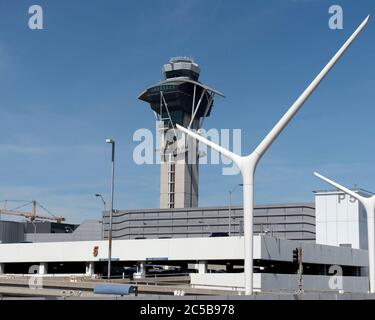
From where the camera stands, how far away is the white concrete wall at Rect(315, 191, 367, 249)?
374 ft

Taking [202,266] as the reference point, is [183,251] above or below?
above

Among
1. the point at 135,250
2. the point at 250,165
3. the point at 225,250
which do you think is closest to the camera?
the point at 250,165

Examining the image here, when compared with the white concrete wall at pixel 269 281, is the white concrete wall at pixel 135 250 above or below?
above

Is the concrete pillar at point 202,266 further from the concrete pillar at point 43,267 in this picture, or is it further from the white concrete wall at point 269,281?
the concrete pillar at point 43,267

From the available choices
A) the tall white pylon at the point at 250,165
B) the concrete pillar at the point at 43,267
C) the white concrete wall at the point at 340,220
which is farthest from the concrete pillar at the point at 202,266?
the tall white pylon at the point at 250,165

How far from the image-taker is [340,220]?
117312 millimetres

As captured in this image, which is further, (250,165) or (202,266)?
(202,266)

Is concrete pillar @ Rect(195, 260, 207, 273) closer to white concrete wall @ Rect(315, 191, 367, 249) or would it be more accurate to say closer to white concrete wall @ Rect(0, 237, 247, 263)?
white concrete wall @ Rect(0, 237, 247, 263)

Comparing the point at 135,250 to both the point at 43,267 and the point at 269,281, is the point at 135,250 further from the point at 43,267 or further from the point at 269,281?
the point at 269,281

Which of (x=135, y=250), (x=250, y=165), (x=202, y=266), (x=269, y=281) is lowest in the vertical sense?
(x=269, y=281)

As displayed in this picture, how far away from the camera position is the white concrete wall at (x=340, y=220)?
114 meters

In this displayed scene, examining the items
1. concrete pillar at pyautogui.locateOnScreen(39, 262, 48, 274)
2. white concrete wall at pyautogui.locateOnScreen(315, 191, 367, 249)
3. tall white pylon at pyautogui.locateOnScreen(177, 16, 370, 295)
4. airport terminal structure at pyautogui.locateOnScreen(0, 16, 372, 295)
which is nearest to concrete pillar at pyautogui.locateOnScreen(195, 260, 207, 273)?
airport terminal structure at pyautogui.locateOnScreen(0, 16, 372, 295)

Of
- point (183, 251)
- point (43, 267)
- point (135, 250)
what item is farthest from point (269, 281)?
point (43, 267)

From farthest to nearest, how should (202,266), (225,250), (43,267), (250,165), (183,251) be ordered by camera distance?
(43,267) < (183,251) < (202,266) < (225,250) < (250,165)
